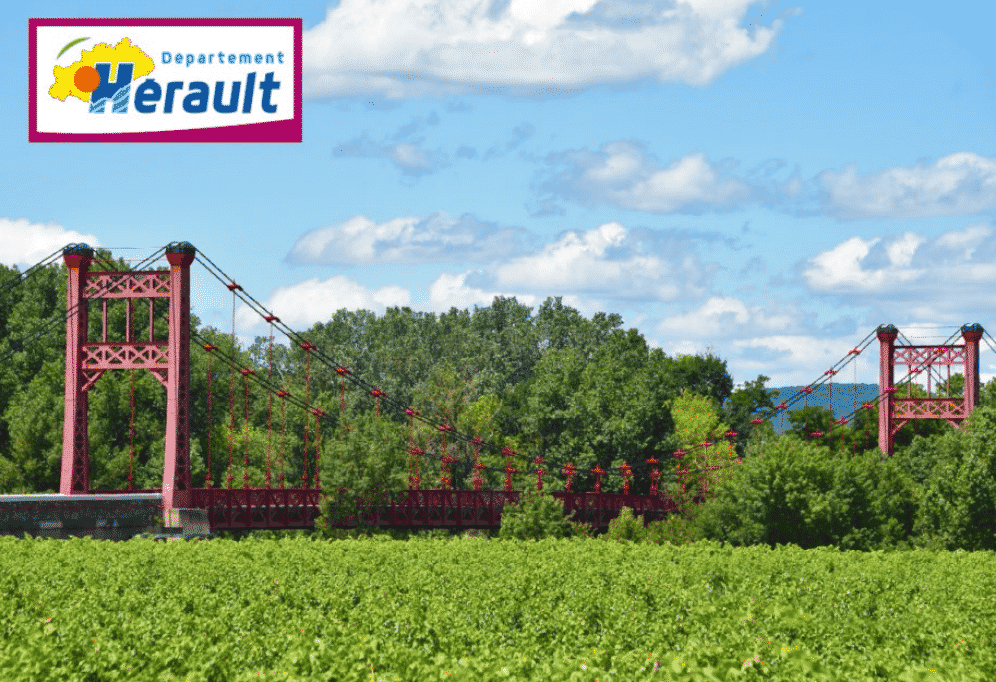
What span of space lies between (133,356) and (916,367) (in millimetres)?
48014

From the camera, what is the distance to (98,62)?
47719mm

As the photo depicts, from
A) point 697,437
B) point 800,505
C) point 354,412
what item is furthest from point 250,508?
point 354,412

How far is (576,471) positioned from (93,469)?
29016 millimetres

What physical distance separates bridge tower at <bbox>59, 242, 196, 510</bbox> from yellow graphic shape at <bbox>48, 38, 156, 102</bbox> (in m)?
7.38

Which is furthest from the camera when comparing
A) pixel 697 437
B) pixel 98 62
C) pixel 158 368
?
pixel 697 437

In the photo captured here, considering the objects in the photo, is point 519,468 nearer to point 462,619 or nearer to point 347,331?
point 347,331

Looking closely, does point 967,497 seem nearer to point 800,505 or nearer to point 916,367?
point 800,505

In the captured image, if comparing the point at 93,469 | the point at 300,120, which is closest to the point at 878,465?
the point at 300,120

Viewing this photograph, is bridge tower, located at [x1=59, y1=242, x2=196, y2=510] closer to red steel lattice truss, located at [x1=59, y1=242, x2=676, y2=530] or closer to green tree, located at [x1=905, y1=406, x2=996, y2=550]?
red steel lattice truss, located at [x1=59, y1=242, x2=676, y2=530]

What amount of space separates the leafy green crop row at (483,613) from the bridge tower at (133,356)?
10.0 m

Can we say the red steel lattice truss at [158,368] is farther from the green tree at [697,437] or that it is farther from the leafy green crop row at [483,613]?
the green tree at [697,437]

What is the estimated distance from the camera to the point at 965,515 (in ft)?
194

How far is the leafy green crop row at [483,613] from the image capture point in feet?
61.2

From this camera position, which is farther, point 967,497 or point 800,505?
point 800,505
